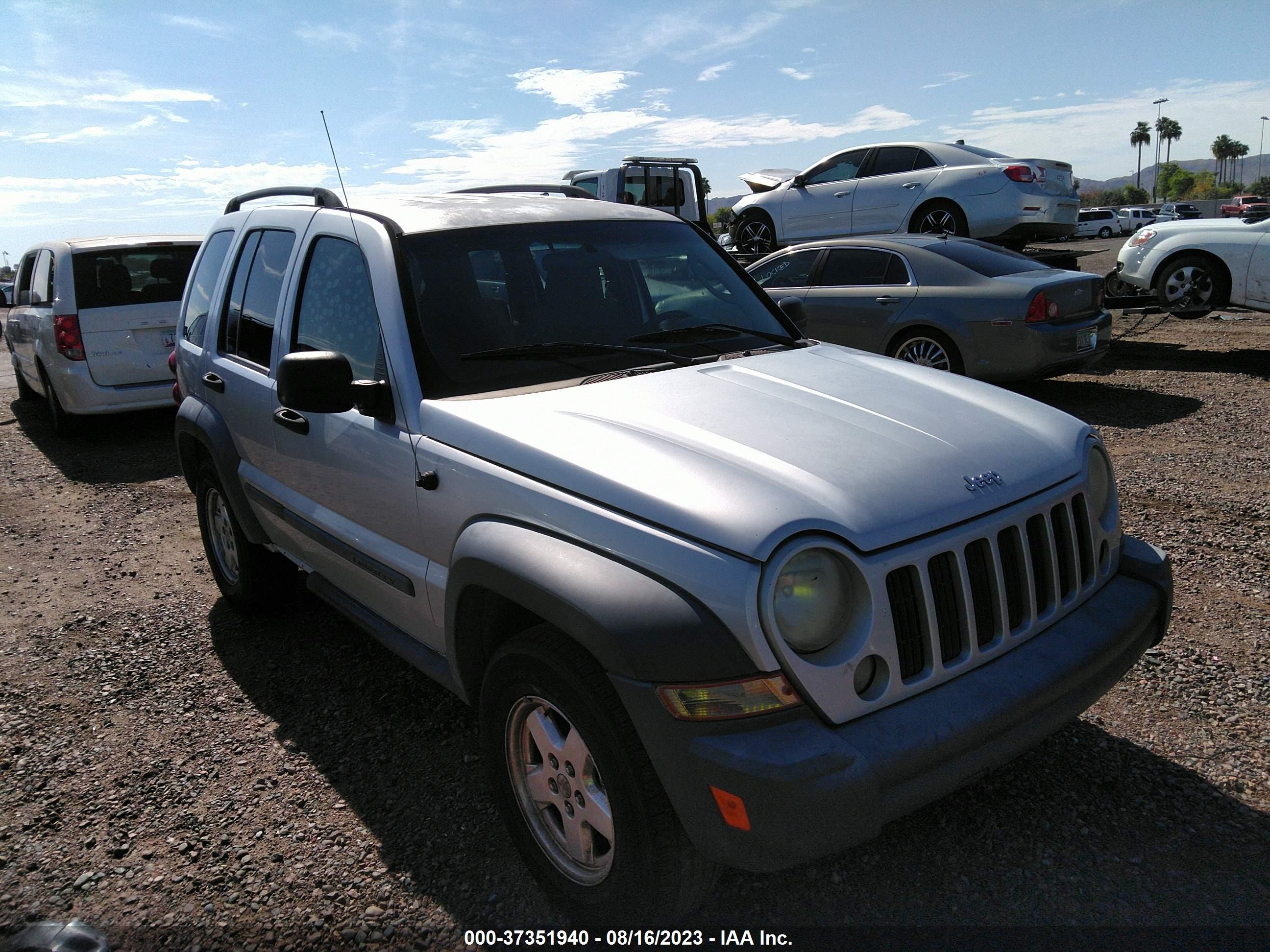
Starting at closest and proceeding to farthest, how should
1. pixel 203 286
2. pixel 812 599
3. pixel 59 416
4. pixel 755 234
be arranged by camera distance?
pixel 812 599, pixel 203 286, pixel 59 416, pixel 755 234

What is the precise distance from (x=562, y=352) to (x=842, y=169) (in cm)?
1088

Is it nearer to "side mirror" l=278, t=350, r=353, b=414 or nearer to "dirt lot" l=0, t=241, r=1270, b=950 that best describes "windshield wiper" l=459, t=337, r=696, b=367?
"side mirror" l=278, t=350, r=353, b=414

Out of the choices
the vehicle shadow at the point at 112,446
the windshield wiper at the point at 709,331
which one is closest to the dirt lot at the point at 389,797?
the windshield wiper at the point at 709,331

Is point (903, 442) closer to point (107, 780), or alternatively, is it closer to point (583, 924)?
point (583, 924)

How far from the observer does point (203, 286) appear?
479cm

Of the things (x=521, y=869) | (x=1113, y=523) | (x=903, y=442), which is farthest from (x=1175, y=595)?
(x=521, y=869)

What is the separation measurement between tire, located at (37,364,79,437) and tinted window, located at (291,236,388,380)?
6991 millimetres

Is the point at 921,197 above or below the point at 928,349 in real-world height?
above

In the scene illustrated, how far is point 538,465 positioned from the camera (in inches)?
95.5

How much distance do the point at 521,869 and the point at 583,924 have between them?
39 cm

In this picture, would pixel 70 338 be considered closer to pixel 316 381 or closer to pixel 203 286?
pixel 203 286

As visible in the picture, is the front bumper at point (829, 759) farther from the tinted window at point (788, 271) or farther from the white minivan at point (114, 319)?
the white minivan at point (114, 319)

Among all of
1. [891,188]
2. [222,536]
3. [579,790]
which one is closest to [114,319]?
[222,536]

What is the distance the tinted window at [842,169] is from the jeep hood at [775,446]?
10.4 metres
